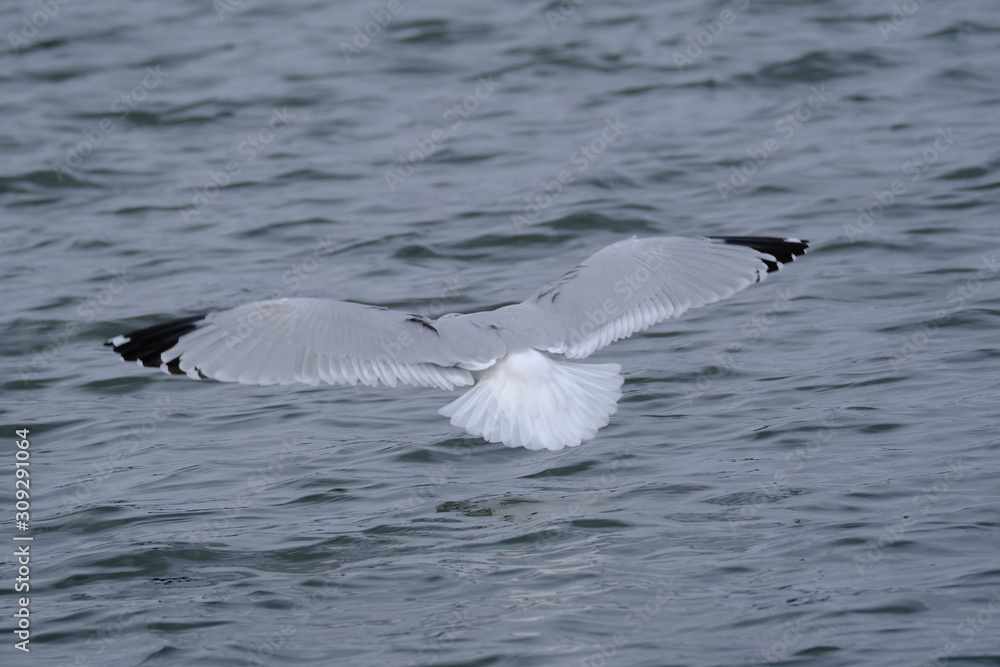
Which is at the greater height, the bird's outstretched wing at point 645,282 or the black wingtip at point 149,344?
the black wingtip at point 149,344

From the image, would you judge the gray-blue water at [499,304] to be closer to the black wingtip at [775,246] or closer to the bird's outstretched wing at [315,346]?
the bird's outstretched wing at [315,346]

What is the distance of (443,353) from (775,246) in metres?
1.92

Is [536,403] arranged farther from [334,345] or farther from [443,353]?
[334,345]

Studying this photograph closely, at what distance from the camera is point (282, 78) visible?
45.5ft

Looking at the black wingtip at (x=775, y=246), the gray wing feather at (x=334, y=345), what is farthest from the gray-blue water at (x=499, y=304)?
the black wingtip at (x=775, y=246)

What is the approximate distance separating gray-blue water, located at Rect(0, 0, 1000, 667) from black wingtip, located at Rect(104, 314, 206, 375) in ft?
2.37

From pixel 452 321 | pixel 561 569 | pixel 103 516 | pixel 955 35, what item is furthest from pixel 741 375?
pixel 955 35

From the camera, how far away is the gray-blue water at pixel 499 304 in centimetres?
480

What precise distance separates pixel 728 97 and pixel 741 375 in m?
5.93

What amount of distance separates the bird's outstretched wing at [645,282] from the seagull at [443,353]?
11 millimetres

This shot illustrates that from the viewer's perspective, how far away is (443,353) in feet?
19.0

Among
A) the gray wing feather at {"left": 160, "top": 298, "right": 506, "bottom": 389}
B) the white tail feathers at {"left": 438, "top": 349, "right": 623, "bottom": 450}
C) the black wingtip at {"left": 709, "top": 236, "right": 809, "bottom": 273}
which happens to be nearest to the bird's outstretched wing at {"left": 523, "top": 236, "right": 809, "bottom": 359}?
the black wingtip at {"left": 709, "top": 236, "right": 809, "bottom": 273}

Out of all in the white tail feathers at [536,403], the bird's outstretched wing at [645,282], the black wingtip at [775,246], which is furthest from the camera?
the black wingtip at [775,246]

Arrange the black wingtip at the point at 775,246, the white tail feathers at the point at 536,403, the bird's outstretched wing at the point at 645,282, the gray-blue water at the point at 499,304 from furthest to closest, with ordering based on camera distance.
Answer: the black wingtip at the point at 775,246 → the bird's outstretched wing at the point at 645,282 → the white tail feathers at the point at 536,403 → the gray-blue water at the point at 499,304
